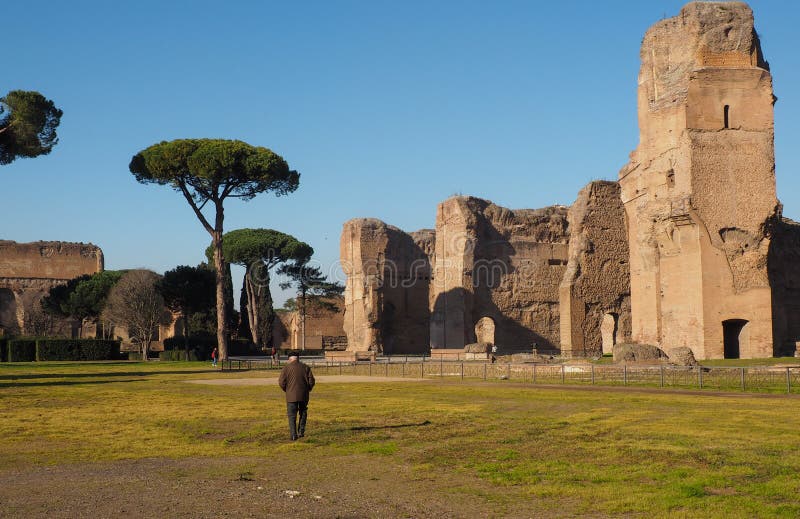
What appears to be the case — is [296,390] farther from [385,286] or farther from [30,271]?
[30,271]

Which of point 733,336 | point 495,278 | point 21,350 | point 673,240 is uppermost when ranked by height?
point 673,240

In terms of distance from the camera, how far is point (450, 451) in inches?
322

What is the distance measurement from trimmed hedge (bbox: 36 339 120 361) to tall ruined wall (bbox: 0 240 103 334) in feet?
86.3

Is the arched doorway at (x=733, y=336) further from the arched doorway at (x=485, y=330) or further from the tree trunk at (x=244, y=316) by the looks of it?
the tree trunk at (x=244, y=316)

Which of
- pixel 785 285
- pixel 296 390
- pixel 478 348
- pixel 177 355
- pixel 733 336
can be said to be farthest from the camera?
pixel 177 355

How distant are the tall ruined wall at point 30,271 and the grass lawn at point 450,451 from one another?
52.7 m

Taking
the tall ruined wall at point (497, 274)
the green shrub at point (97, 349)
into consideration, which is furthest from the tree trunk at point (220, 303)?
the tall ruined wall at point (497, 274)

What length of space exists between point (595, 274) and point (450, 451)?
84.0 ft

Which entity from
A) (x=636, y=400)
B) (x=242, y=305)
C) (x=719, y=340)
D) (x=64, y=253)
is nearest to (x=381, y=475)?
(x=636, y=400)

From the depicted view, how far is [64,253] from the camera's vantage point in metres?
65.8

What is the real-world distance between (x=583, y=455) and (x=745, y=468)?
55.2 inches

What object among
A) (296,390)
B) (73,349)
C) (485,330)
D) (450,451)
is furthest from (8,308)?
(450,451)

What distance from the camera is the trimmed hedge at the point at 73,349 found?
3697 centimetres

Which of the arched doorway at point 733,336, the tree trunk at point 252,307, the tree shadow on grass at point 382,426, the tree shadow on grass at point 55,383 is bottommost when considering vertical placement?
the tree shadow on grass at point 55,383
